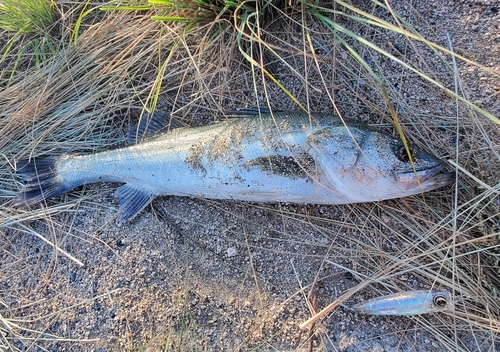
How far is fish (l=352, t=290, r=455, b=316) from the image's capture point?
243 centimetres

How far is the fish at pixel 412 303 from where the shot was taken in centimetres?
243

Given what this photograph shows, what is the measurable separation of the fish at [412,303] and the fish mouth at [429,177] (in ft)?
2.37

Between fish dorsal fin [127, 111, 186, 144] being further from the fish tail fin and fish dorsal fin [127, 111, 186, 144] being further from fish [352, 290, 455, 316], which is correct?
fish [352, 290, 455, 316]

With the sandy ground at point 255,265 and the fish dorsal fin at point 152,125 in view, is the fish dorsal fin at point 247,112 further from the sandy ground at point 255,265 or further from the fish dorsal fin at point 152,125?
the fish dorsal fin at point 152,125

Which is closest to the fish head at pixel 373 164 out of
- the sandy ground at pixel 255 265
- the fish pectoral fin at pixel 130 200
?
the sandy ground at pixel 255 265

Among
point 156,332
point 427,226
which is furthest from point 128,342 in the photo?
point 427,226

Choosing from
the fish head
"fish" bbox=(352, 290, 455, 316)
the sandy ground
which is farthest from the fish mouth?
"fish" bbox=(352, 290, 455, 316)

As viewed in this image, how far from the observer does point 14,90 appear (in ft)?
10.5

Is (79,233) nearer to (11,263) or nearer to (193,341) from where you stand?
(11,263)

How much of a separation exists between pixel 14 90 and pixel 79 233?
56.8 inches

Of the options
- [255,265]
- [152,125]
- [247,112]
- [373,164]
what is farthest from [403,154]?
[152,125]

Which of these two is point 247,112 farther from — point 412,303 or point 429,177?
point 412,303

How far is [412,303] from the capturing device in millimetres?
2451

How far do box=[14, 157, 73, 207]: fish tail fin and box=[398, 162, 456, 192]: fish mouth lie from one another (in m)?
2.57
